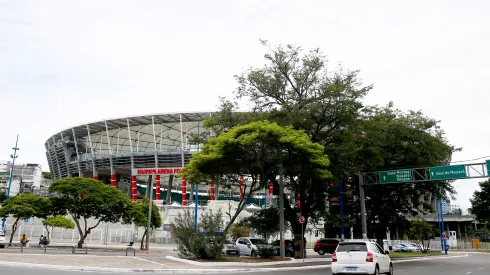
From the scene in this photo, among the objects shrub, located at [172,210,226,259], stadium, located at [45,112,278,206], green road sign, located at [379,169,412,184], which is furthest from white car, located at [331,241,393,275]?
stadium, located at [45,112,278,206]

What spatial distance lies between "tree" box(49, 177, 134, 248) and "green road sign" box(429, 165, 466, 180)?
84.5 feet

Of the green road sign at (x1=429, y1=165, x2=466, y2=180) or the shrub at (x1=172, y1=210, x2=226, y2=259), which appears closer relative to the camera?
the shrub at (x1=172, y1=210, x2=226, y2=259)

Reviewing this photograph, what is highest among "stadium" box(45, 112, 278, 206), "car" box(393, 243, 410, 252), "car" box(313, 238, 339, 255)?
"stadium" box(45, 112, 278, 206)

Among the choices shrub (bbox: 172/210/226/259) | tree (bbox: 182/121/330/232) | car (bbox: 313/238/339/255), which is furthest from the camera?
car (bbox: 313/238/339/255)

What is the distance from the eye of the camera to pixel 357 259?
1395 cm

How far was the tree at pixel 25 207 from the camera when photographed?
33438mm

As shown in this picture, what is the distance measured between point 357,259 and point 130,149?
63.9 m

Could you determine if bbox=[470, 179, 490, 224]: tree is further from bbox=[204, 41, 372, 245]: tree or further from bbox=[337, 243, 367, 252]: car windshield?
bbox=[337, 243, 367, 252]: car windshield

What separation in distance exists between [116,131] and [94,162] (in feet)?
22.3

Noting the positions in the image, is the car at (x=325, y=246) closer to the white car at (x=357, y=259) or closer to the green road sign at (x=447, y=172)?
the green road sign at (x=447, y=172)

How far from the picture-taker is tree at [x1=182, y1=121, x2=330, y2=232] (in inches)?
893

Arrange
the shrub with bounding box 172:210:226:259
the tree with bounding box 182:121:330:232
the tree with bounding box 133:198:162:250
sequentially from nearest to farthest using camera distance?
the shrub with bounding box 172:210:226:259, the tree with bounding box 182:121:330:232, the tree with bounding box 133:198:162:250

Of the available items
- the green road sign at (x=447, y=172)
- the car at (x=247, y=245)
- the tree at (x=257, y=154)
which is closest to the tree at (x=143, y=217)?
the car at (x=247, y=245)

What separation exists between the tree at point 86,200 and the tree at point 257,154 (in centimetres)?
1204
